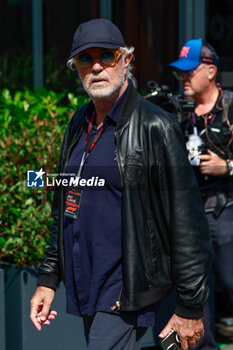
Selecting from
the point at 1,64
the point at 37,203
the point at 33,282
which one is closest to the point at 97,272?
the point at 33,282

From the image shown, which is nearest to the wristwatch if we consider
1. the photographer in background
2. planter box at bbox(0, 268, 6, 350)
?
the photographer in background

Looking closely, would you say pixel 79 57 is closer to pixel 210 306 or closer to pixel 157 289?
pixel 157 289

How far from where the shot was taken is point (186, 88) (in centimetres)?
520

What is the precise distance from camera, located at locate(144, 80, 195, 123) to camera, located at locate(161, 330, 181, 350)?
7.29 ft

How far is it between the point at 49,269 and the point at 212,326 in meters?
2.21

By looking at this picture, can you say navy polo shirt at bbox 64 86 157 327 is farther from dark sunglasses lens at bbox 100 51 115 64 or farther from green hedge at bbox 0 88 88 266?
green hedge at bbox 0 88 88 266

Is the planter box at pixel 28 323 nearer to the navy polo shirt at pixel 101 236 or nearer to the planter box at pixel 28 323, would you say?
the planter box at pixel 28 323

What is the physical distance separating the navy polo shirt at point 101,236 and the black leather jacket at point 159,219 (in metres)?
0.06

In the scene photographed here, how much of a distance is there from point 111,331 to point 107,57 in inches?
51.6

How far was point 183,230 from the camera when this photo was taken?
10.4 ft

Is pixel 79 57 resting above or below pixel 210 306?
above

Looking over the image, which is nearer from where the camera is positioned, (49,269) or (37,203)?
(49,269)

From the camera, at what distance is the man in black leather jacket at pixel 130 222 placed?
3.16 m

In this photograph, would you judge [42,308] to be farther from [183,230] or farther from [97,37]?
[97,37]
